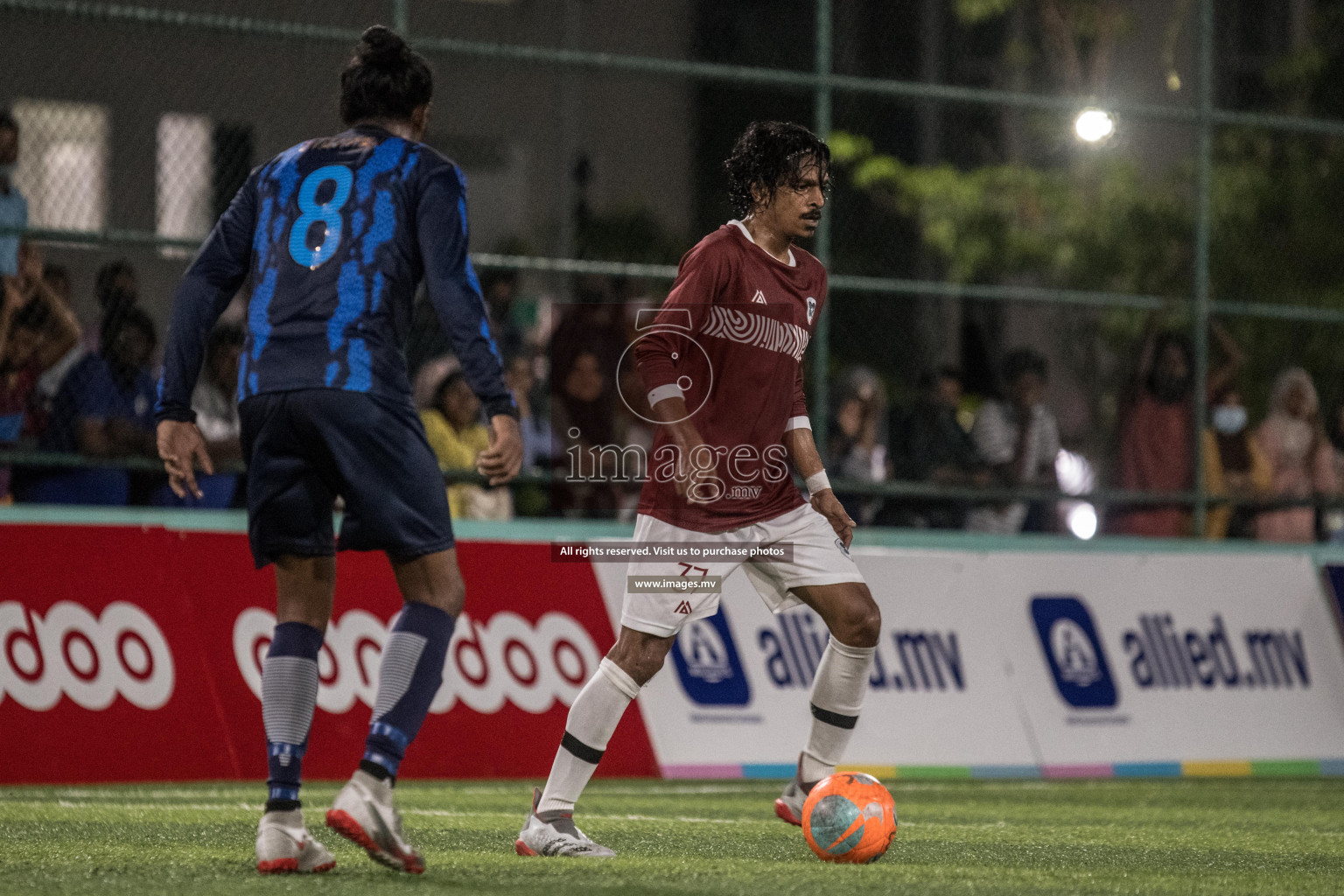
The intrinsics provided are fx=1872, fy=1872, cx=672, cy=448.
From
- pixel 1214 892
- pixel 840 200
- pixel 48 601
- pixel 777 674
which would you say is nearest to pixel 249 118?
pixel 48 601

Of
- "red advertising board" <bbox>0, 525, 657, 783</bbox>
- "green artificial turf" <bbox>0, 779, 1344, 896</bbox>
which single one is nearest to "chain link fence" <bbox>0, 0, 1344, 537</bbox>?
"red advertising board" <bbox>0, 525, 657, 783</bbox>

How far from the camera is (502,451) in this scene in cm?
479

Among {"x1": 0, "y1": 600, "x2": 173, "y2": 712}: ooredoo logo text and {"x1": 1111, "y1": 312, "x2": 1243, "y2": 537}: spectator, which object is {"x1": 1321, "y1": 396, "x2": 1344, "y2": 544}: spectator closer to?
{"x1": 1111, "y1": 312, "x2": 1243, "y2": 537}: spectator

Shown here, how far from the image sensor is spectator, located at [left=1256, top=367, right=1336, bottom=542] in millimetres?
12617

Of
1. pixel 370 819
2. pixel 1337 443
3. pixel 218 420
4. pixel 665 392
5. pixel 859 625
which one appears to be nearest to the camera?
pixel 370 819

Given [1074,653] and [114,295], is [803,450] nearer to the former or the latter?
[114,295]

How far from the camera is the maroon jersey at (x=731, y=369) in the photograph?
20.0 ft

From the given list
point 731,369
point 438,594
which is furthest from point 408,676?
point 731,369

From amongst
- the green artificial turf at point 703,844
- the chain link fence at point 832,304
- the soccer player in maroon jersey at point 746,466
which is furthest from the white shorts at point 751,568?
the chain link fence at point 832,304

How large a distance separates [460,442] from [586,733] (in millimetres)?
4947

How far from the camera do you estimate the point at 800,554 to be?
6.29 m

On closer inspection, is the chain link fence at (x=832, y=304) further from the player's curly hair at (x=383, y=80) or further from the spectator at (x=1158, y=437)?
the player's curly hair at (x=383, y=80)

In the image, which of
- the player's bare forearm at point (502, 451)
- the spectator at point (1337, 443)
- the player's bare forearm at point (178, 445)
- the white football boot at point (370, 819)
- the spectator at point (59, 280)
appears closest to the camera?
the white football boot at point (370, 819)

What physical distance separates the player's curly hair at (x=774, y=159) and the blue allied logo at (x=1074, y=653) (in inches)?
196
